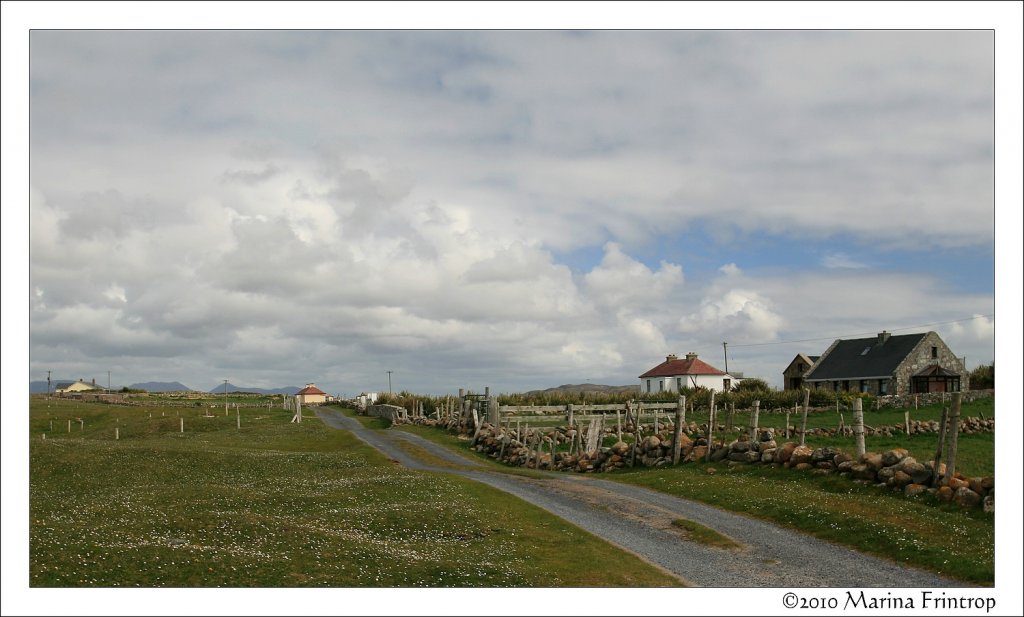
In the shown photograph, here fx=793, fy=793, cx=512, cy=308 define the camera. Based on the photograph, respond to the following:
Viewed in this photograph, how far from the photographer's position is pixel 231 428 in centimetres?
8225

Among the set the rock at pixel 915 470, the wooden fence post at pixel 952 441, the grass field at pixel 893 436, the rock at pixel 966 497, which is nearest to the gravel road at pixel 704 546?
the rock at pixel 966 497

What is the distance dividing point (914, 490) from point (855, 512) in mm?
3550

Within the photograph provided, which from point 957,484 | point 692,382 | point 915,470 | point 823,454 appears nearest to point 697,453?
point 823,454

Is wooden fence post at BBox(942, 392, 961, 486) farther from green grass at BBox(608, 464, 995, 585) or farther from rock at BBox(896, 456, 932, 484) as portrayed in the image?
green grass at BBox(608, 464, 995, 585)

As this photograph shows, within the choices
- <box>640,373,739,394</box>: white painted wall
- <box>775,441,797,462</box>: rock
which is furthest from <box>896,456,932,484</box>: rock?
<box>640,373,739,394</box>: white painted wall

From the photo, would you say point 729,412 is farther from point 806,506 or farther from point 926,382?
point 926,382

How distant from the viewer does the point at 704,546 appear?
24641mm

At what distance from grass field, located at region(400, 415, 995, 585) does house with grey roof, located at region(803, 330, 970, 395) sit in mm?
61786

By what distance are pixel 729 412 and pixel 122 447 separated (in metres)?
41.0

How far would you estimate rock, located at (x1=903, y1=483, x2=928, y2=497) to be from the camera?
2902 centimetres

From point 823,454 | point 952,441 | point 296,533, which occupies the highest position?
point 952,441

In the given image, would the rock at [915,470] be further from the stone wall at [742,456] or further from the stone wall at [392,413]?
the stone wall at [392,413]

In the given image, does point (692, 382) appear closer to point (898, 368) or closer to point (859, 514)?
point (898, 368)

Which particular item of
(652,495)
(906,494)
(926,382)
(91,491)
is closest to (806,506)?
(906,494)
